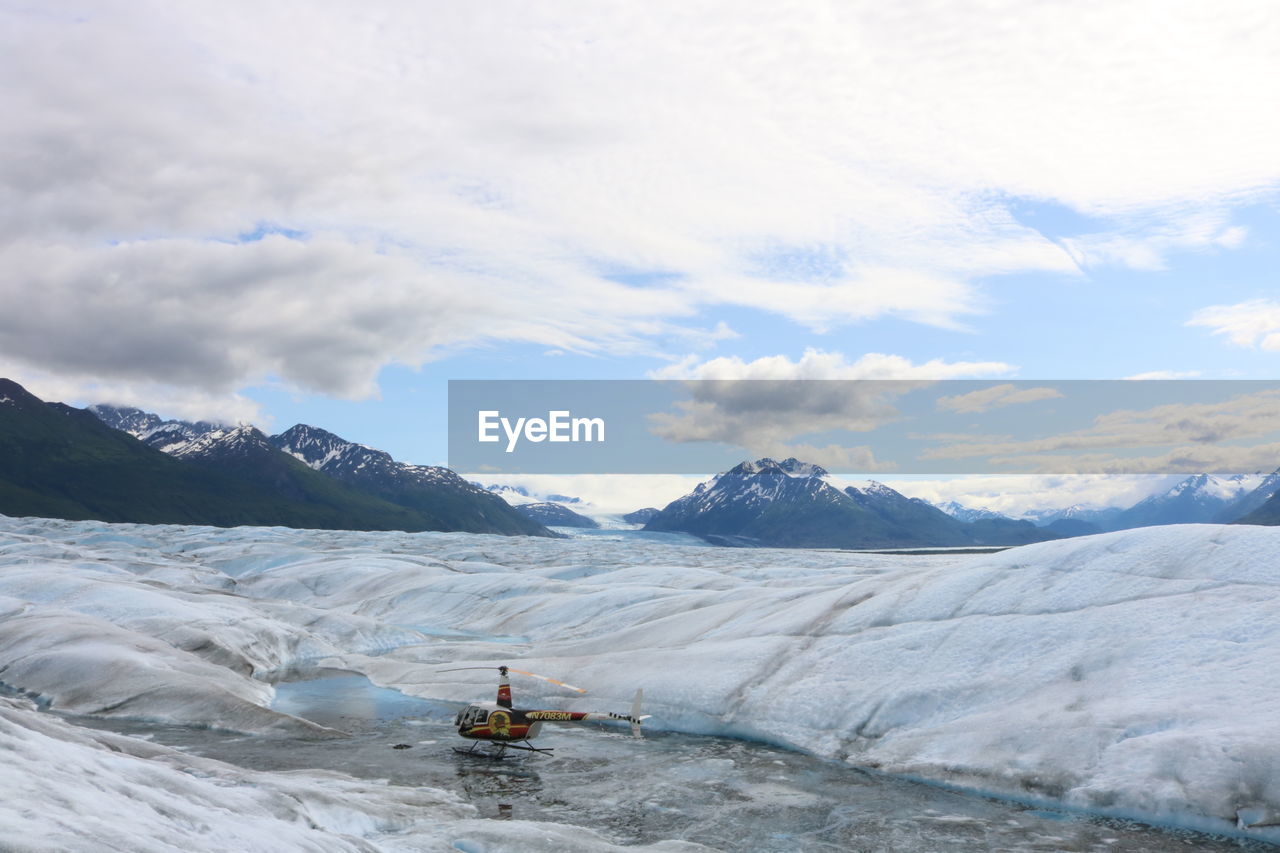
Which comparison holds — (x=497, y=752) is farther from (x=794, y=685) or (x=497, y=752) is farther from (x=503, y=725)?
(x=794, y=685)

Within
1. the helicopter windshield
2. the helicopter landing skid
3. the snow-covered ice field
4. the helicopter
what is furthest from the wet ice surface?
the helicopter windshield

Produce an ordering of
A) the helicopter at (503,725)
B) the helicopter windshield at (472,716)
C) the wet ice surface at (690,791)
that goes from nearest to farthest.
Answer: the wet ice surface at (690,791) < the helicopter at (503,725) < the helicopter windshield at (472,716)

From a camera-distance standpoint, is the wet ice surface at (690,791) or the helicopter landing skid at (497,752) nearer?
the wet ice surface at (690,791)

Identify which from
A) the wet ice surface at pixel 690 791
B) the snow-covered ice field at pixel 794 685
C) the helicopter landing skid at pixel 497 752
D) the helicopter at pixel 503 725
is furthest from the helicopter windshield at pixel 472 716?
the snow-covered ice field at pixel 794 685

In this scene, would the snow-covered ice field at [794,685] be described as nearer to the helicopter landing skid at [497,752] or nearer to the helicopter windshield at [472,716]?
the helicopter windshield at [472,716]

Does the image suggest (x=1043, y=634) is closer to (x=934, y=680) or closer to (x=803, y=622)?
(x=934, y=680)

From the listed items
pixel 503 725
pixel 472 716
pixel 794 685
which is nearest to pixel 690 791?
pixel 503 725
